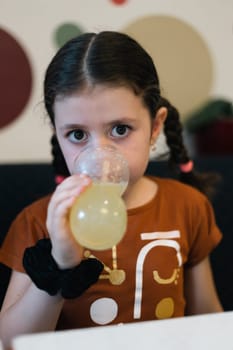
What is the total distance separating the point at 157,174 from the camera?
1.08m

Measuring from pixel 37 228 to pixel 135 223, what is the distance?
0.57 ft

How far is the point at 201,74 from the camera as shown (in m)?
1.39

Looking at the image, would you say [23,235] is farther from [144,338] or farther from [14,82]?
[14,82]

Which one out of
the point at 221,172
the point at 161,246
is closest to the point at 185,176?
the point at 221,172

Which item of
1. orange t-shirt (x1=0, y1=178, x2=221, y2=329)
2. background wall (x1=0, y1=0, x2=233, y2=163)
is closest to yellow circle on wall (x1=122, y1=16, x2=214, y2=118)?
background wall (x1=0, y1=0, x2=233, y2=163)

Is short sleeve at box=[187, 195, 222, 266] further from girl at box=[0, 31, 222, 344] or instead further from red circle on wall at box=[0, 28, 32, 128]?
red circle on wall at box=[0, 28, 32, 128]

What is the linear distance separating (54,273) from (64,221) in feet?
0.28

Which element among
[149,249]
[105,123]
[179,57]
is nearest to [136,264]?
[149,249]

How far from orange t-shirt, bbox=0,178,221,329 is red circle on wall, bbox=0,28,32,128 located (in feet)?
1.41

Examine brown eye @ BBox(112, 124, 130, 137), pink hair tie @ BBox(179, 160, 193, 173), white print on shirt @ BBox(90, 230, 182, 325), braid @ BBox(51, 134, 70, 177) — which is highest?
brown eye @ BBox(112, 124, 130, 137)

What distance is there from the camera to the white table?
0.50 m

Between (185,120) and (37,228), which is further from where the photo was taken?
(185,120)

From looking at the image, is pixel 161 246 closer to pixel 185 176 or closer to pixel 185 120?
pixel 185 176

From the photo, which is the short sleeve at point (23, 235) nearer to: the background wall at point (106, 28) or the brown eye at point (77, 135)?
the brown eye at point (77, 135)
